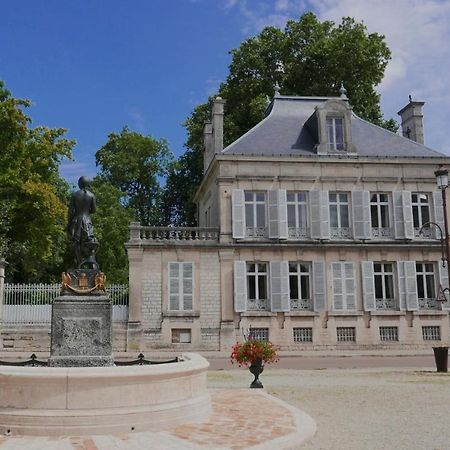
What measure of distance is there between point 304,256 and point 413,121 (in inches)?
419

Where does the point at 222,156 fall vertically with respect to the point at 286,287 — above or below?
above

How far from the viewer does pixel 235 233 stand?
24.0m

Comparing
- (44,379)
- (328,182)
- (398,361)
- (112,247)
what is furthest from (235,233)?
(44,379)

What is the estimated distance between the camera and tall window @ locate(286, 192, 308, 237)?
24.7 metres

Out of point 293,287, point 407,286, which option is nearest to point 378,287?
point 407,286

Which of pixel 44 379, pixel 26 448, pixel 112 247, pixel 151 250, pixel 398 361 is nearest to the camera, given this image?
pixel 26 448

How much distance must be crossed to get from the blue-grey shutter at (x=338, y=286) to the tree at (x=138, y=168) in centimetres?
1835

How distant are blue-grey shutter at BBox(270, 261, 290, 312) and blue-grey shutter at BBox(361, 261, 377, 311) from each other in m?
3.35

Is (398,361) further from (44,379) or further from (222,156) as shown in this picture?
(44,379)

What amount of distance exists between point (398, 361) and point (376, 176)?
345 inches

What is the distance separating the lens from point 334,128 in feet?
85.1

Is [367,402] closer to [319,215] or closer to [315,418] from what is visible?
[315,418]

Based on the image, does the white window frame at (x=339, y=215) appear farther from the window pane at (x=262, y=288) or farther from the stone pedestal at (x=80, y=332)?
the stone pedestal at (x=80, y=332)

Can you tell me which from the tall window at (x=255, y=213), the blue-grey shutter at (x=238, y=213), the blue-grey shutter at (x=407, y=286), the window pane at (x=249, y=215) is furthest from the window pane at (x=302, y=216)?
the blue-grey shutter at (x=407, y=286)
